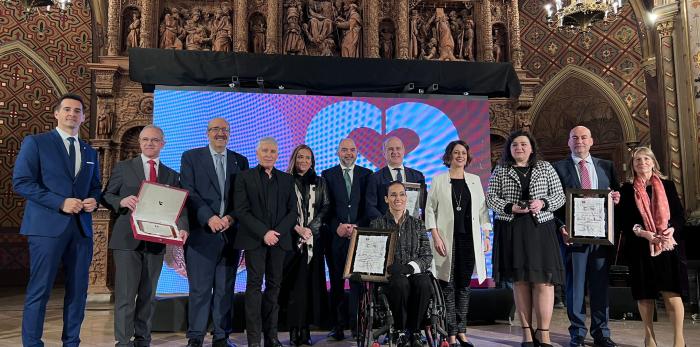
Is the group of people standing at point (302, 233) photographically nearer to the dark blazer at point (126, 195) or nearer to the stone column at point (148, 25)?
the dark blazer at point (126, 195)

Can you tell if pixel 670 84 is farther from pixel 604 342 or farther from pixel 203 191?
pixel 203 191

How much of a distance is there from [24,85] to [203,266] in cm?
787

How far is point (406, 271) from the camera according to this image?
11.3 feet

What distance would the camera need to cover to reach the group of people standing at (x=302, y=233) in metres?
3.30

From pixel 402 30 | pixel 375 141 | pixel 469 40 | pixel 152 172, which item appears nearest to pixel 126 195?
pixel 152 172

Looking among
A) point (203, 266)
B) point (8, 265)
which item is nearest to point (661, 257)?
point (203, 266)

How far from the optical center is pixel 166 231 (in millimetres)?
3428

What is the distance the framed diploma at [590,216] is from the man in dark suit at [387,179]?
1.10 meters

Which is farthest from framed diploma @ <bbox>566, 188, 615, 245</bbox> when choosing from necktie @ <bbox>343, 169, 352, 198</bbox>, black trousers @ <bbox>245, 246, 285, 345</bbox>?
black trousers @ <bbox>245, 246, 285, 345</bbox>

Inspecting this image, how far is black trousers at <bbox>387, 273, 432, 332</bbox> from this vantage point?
343 centimetres

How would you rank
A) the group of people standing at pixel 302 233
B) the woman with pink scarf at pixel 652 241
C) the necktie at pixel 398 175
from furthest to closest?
the necktie at pixel 398 175, the woman with pink scarf at pixel 652 241, the group of people standing at pixel 302 233

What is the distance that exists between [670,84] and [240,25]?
5.60 metres

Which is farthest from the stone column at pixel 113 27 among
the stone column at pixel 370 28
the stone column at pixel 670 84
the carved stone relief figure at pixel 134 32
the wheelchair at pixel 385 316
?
the stone column at pixel 670 84

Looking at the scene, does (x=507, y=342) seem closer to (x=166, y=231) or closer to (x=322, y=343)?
(x=322, y=343)
